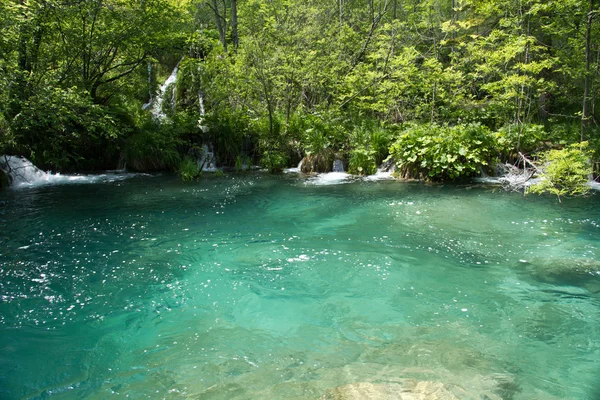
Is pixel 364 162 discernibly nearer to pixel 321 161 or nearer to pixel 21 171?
pixel 321 161

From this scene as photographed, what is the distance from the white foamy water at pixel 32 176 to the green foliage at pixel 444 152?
9780mm

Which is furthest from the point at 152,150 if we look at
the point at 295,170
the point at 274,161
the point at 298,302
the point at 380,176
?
the point at 298,302

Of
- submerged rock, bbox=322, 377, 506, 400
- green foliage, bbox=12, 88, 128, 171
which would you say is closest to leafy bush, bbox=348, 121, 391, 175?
green foliage, bbox=12, 88, 128, 171

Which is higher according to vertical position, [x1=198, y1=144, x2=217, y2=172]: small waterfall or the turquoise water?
[x1=198, y1=144, x2=217, y2=172]: small waterfall

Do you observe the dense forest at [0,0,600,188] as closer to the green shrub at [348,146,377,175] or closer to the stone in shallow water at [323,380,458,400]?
the green shrub at [348,146,377,175]

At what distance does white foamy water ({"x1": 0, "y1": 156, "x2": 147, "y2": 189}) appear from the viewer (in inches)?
524

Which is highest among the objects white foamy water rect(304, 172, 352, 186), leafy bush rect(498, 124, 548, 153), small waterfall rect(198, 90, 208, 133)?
small waterfall rect(198, 90, 208, 133)

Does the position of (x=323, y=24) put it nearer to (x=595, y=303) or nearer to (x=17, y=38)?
(x=17, y=38)

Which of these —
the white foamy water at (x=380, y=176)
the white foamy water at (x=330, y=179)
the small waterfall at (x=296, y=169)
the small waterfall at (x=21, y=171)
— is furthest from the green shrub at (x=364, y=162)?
the small waterfall at (x=21, y=171)

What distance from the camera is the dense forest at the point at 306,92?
526 inches

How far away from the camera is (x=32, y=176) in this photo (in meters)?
13.9

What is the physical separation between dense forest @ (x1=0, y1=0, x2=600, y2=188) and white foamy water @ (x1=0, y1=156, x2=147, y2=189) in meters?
0.39

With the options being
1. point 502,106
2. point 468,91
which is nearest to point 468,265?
point 502,106

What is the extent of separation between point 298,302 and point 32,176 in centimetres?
1257
